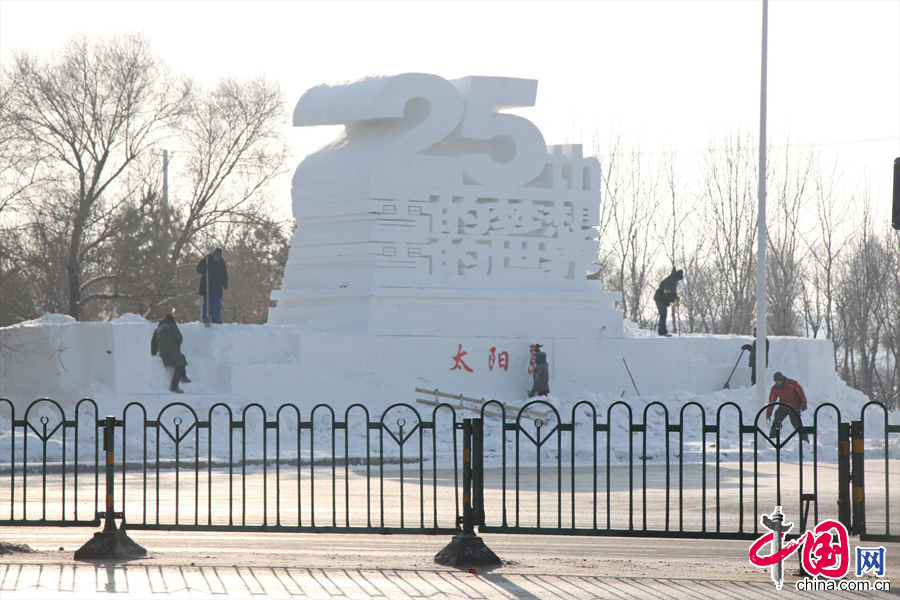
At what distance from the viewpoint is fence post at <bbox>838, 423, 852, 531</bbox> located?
909 cm

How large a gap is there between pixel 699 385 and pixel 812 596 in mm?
19280

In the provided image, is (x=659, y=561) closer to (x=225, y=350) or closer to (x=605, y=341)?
(x=225, y=350)

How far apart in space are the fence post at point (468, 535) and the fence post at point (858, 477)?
2587 mm

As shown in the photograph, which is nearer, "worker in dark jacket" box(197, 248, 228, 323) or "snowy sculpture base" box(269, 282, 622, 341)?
"worker in dark jacket" box(197, 248, 228, 323)

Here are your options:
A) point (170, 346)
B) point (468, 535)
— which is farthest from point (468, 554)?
point (170, 346)

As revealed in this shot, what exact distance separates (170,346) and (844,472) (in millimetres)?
14990

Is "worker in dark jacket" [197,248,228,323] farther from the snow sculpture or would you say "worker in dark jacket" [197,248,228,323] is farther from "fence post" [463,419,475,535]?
"fence post" [463,419,475,535]

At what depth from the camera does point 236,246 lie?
43.8m

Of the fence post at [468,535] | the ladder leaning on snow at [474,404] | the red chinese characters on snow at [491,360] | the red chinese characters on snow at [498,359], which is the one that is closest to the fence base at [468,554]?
the fence post at [468,535]

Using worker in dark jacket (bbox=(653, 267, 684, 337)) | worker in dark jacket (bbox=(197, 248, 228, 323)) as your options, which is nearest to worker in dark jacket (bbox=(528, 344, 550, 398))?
worker in dark jacket (bbox=(653, 267, 684, 337))

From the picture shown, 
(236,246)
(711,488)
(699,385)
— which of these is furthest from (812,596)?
(236,246)

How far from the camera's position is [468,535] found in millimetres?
9359

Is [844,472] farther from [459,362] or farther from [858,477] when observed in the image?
[459,362]

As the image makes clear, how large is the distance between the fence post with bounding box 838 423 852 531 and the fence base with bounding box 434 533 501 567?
8.26ft
